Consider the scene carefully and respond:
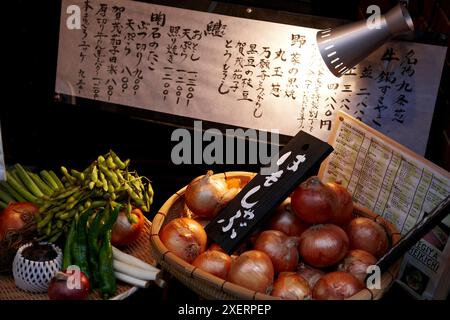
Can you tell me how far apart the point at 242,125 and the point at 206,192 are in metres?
1.00

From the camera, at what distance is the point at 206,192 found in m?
3.89

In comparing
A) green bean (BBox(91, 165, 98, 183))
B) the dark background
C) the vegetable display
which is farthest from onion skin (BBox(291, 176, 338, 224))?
the dark background

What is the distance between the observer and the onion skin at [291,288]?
324 centimetres

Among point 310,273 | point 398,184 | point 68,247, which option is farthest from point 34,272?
point 398,184

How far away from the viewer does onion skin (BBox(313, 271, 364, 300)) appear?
3232 mm

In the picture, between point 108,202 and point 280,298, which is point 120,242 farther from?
point 280,298

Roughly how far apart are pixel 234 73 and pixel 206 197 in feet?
4.03

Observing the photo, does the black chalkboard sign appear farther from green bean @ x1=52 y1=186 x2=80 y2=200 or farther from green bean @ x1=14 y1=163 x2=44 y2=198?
green bean @ x1=14 y1=163 x2=44 y2=198

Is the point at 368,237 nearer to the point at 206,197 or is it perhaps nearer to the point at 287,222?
the point at 287,222

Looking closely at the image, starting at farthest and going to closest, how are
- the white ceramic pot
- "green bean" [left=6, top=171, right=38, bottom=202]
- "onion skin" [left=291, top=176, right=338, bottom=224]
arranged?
1. "green bean" [left=6, top=171, right=38, bottom=202]
2. the white ceramic pot
3. "onion skin" [left=291, top=176, right=338, bottom=224]

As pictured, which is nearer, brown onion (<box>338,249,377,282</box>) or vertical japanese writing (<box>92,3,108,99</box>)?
brown onion (<box>338,249,377,282</box>)

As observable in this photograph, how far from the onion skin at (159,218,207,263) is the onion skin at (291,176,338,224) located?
608 millimetres

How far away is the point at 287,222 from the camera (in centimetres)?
373
